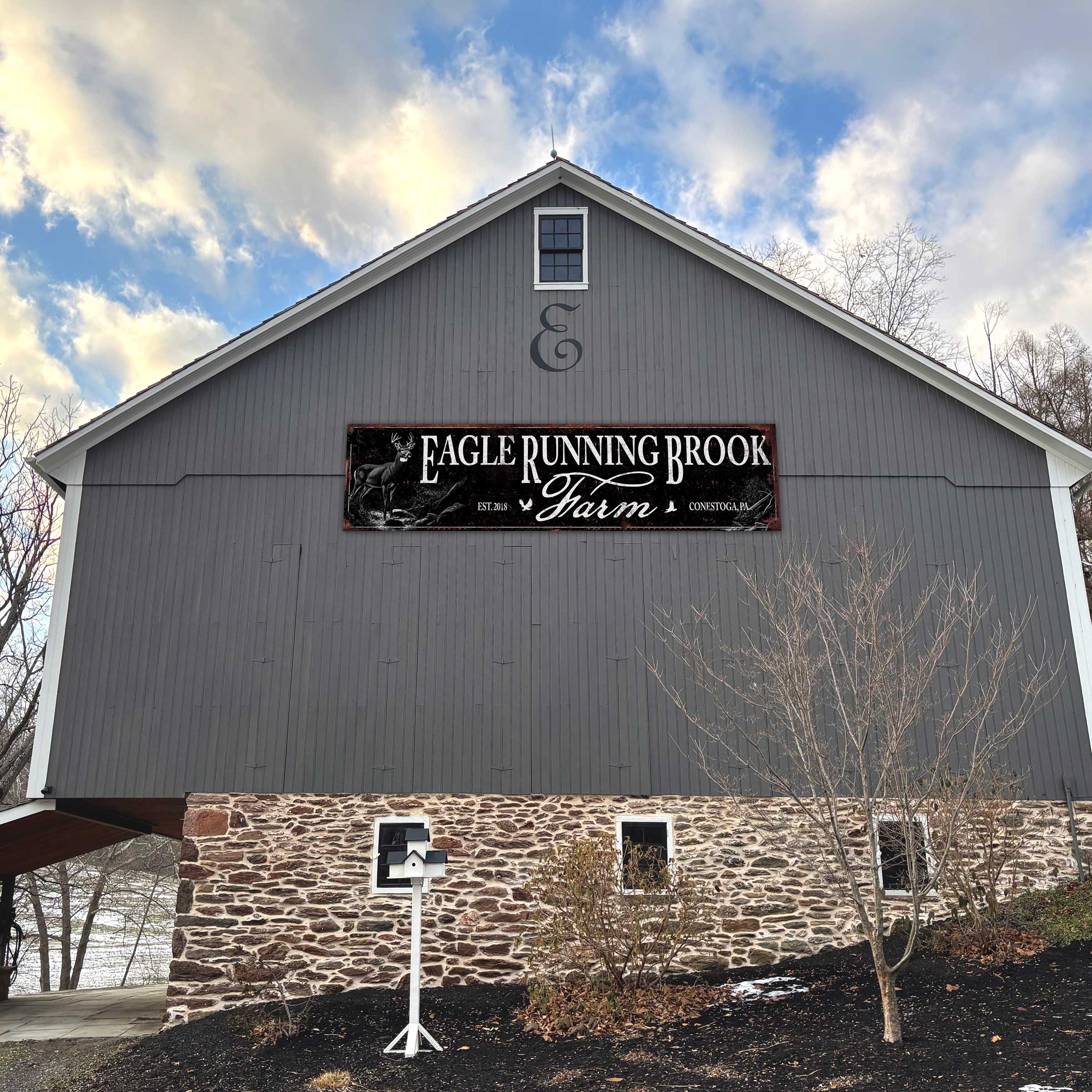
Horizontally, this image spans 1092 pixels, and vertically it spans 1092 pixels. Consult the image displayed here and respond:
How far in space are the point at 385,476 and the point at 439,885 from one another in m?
5.07

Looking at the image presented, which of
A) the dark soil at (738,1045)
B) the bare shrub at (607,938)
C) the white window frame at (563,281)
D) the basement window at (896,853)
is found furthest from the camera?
the white window frame at (563,281)

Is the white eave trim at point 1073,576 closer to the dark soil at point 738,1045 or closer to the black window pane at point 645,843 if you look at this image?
the dark soil at point 738,1045

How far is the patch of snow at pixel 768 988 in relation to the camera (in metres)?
9.12

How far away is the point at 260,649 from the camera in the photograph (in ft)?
36.8

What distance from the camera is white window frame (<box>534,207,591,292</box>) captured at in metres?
12.4

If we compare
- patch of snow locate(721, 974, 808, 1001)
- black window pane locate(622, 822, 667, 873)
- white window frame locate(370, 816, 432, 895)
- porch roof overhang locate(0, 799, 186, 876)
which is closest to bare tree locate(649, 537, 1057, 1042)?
black window pane locate(622, 822, 667, 873)

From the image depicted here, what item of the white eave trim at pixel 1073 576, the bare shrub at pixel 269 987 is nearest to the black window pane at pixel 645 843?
the bare shrub at pixel 269 987

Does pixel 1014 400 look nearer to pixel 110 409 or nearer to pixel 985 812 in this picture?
pixel 985 812

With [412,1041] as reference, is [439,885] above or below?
above

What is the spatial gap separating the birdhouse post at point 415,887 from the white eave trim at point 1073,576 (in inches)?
312

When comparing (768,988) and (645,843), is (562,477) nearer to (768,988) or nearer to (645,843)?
(645,843)

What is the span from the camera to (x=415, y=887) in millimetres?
8891

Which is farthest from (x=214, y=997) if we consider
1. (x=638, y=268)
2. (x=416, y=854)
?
(x=638, y=268)

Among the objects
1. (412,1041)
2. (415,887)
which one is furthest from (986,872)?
(412,1041)
